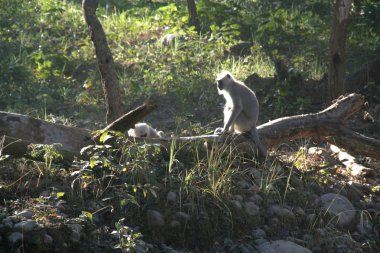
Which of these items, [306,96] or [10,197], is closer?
[10,197]

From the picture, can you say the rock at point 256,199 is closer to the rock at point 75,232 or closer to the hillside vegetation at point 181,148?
the hillside vegetation at point 181,148

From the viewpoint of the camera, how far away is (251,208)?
5.70 meters

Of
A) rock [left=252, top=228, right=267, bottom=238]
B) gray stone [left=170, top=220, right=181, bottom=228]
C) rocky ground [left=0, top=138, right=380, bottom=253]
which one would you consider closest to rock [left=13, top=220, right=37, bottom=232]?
rocky ground [left=0, top=138, right=380, bottom=253]

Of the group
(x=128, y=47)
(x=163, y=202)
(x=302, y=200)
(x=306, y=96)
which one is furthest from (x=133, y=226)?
(x=128, y=47)

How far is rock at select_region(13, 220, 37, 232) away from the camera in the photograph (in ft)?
14.6

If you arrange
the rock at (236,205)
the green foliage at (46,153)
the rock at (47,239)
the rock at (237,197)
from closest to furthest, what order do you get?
the rock at (47,239), the green foliage at (46,153), the rock at (236,205), the rock at (237,197)

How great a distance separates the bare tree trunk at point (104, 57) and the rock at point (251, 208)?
2246 millimetres

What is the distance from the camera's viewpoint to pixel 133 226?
16.8ft

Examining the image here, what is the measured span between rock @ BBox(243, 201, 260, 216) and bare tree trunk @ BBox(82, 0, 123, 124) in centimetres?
225

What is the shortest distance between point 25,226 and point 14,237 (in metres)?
0.12

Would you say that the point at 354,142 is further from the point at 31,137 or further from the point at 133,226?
the point at 31,137

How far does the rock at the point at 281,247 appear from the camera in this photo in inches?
205

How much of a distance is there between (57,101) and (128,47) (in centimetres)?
236

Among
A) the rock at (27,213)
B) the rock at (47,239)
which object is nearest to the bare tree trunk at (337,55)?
the rock at (27,213)
